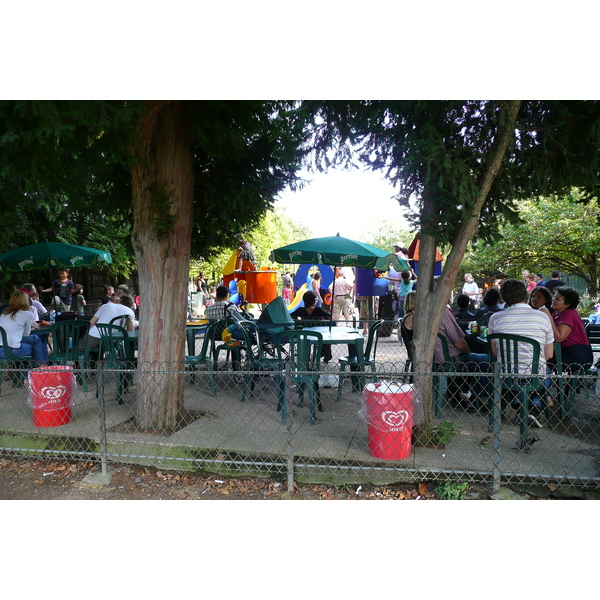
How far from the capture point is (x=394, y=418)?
3850 mm

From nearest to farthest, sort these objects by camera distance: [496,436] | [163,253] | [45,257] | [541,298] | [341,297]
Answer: [496,436] → [163,253] → [541,298] → [45,257] → [341,297]

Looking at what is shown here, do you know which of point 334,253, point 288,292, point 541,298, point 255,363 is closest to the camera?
point 255,363

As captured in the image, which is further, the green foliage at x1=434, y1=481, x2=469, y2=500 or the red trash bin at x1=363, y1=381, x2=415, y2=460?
the red trash bin at x1=363, y1=381, x2=415, y2=460

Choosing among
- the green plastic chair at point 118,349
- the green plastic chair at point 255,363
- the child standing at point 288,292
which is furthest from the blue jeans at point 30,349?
the child standing at point 288,292

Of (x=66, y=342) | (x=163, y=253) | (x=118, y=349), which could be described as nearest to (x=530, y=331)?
(x=163, y=253)

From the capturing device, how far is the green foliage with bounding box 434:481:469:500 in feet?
11.8

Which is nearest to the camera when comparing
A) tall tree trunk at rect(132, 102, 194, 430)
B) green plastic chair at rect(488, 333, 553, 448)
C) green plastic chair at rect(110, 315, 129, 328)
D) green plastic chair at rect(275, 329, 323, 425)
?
green plastic chair at rect(488, 333, 553, 448)

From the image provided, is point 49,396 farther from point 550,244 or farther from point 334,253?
point 550,244

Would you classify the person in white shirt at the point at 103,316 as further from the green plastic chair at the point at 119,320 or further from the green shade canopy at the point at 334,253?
the green shade canopy at the point at 334,253

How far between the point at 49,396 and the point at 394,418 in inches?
130

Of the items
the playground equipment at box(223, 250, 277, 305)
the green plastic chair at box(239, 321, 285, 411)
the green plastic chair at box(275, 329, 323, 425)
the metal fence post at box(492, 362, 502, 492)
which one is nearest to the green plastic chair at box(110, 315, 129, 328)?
the green plastic chair at box(239, 321, 285, 411)

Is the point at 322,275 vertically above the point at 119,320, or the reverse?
the point at 322,275

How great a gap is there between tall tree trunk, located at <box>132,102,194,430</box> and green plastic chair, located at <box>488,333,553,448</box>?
3.01 meters

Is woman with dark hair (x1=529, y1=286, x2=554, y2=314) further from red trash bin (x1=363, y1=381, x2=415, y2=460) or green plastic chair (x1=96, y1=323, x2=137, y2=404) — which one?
green plastic chair (x1=96, y1=323, x2=137, y2=404)
